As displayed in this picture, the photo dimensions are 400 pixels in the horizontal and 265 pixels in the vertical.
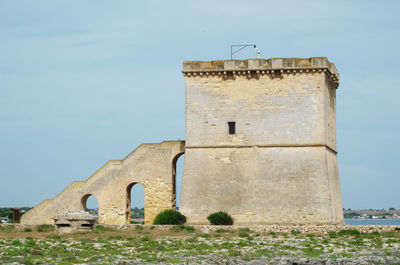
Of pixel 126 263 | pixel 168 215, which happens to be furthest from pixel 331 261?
pixel 168 215

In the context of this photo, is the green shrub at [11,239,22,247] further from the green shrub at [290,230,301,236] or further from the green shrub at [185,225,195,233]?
the green shrub at [290,230,301,236]

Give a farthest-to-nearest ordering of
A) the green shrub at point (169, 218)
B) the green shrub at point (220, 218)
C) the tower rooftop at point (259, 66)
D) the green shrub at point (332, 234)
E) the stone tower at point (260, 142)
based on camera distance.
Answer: the tower rooftop at point (259, 66) < the stone tower at point (260, 142) < the green shrub at point (169, 218) < the green shrub at point (220, 218) < the green shrub at point (332, 234)

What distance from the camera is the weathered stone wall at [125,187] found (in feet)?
114

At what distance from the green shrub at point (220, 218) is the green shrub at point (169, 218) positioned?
140cm

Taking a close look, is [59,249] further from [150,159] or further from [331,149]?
[331,149]

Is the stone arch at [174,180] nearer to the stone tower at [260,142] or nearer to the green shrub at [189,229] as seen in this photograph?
the stone tower at [260,142]

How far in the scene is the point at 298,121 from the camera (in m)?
32.2

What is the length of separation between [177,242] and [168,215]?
736 centimetres

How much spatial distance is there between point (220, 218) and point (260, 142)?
4.16 m

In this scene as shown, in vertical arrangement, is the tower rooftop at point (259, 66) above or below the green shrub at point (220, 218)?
above

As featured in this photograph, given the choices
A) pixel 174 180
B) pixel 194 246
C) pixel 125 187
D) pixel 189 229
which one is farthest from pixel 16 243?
pixel 174 180

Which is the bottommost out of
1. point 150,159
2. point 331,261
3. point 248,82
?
point 331,261

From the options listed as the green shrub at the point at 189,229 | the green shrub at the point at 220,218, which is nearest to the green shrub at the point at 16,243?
the green shrub at the point at 189,229

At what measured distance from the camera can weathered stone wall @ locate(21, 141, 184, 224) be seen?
34.8 meters
